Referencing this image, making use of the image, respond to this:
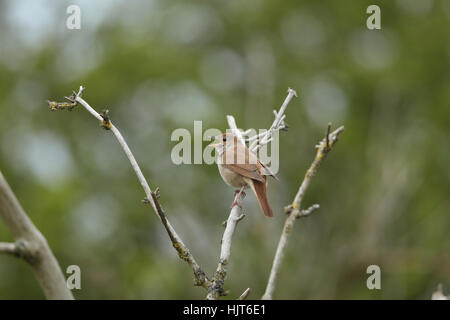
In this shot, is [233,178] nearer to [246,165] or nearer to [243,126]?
[246,165]

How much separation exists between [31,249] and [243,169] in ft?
9.40

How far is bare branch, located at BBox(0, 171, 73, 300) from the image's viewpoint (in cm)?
288

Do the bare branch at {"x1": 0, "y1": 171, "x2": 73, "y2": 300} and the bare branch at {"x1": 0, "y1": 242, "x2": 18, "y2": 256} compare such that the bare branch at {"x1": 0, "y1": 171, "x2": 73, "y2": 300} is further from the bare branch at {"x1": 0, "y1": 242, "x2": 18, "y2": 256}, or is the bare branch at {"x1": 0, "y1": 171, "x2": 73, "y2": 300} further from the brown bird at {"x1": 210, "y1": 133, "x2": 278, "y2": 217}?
the brown bird at {"x1": 210, "y1": 133, "x2": 278, "y2": 217}

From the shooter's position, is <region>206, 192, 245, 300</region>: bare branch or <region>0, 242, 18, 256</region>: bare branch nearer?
<region>0, 242, 18, 256</region>: bare branch

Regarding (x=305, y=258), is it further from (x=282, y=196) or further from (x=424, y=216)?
(x=424, y=216)

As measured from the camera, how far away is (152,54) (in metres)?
18.4

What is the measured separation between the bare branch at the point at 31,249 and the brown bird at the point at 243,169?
2553 mm

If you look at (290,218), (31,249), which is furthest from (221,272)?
(31,249)

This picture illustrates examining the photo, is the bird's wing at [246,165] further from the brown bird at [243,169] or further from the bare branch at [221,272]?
the bare branch at [221,272]

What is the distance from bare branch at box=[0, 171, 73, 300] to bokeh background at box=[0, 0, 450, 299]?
12636 mm

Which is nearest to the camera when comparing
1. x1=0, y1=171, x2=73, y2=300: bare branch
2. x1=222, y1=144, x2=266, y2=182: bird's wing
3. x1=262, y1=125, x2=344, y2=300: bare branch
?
x1=262, y1=125, x2=344, y2=300: bare branch

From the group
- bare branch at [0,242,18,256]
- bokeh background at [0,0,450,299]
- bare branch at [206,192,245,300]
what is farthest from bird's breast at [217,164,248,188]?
bokeh background at [0,0,450,299]

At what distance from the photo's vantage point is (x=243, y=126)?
17188 millimetres

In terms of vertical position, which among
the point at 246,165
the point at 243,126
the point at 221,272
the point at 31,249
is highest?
the point at 243,126
